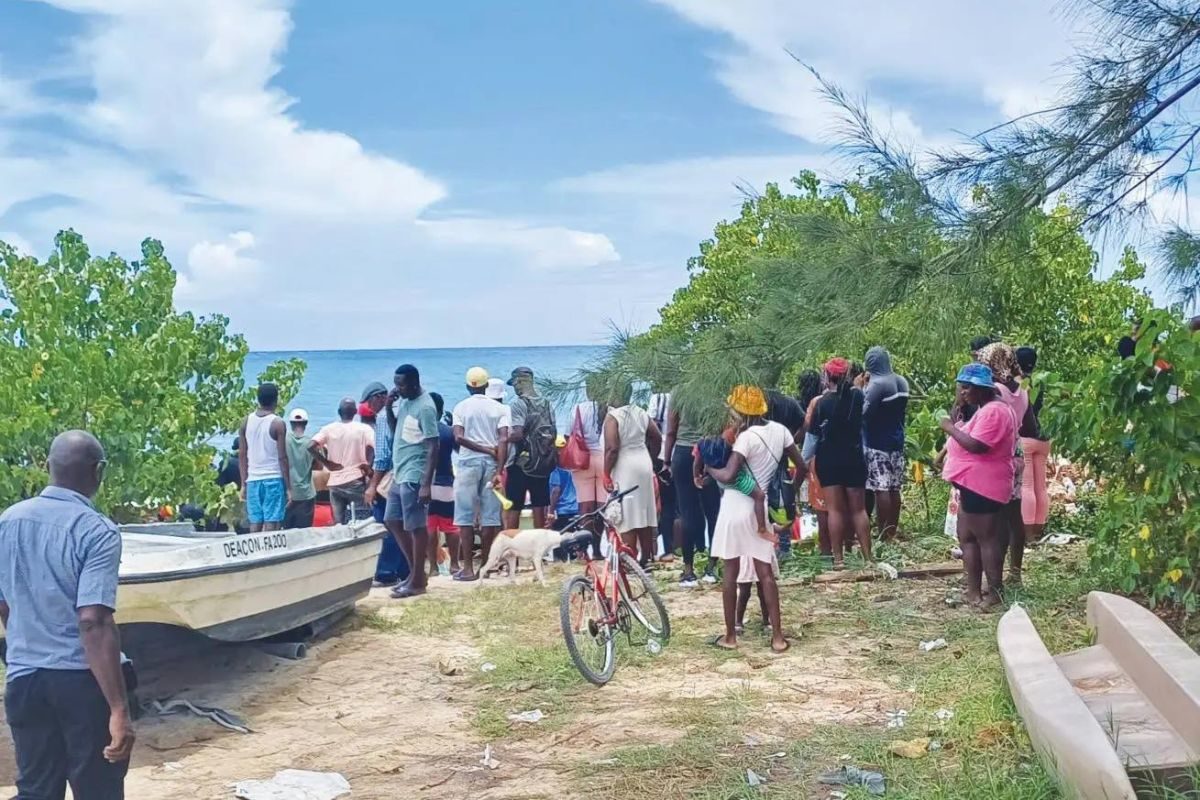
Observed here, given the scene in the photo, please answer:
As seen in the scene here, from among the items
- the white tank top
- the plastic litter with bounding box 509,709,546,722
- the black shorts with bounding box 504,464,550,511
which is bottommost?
the plastic litter with bounding box 509,709,546,722

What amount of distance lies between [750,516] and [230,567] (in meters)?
2.90

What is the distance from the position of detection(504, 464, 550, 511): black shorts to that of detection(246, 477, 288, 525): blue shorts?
1.84 meters

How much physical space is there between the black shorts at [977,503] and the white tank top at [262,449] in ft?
16.8

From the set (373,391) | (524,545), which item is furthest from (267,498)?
(524,545)

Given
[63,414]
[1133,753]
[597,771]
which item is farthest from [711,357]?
[63,414]

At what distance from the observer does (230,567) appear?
6336 mm

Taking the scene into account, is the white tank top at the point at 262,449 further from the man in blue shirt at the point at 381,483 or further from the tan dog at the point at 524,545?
the tan dog at the point at 524,545

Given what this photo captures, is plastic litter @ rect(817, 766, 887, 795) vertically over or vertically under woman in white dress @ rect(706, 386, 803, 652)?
under

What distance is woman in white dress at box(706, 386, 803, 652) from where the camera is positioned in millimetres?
6836

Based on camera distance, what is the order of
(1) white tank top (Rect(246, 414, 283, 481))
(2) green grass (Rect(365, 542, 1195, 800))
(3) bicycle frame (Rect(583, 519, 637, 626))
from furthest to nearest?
(1) white tank top (Rect(246, 414, 283, 481)), (3) bicycle frame (Rect(583, 519, 637, 626)), (2) green grass (Rect(365, 542, 1195, 800))

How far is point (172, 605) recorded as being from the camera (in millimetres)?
5961

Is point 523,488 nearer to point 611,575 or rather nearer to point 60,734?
point 611,575

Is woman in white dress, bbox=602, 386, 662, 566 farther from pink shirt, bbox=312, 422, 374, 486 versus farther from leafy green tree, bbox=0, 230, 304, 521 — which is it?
leafy green tree, bbox=0, 230, 304, 521

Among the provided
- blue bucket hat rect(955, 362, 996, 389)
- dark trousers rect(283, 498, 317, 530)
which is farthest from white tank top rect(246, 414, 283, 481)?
blue bucket hat rect(955, 362, 996, 389)
